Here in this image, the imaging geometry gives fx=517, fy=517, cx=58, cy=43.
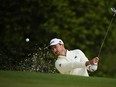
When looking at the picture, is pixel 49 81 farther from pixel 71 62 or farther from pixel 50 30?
pixel 50 30

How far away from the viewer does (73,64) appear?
559cm

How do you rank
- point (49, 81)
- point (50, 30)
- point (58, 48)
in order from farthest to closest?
point (50, 30)
point (58, 48)
point (49, 81)

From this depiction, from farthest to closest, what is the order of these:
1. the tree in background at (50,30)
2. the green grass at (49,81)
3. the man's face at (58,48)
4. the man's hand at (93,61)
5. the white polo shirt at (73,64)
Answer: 1. the tree in background at (50,30)
2. the man's face at (58,48)
3. the white polo shirt at (73,64)
4. the man's hand at (93,61)
5. the green grass at (49,81)

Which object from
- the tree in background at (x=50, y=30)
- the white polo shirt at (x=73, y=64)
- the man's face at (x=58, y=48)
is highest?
the tree in background at (x=50, y=30)

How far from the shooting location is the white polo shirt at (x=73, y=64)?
5.57 meters

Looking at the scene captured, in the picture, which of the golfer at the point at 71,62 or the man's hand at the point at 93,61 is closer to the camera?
the man's hand at the point at 93,61

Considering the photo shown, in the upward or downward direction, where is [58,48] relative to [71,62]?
upward

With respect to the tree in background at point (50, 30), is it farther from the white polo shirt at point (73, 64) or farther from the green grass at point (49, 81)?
the green grass at point (49, 81)

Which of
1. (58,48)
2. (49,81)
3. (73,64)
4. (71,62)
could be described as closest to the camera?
(49,81)

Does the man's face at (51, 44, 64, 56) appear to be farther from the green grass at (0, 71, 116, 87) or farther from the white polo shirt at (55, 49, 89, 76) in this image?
Answer: the green grass at (0, 71, 116, 87)

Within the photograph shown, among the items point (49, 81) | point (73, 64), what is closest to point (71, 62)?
point (73, 64)

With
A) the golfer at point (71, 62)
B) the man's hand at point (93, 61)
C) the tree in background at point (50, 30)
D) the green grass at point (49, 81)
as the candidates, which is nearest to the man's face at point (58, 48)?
the golfer at point (71, 62)

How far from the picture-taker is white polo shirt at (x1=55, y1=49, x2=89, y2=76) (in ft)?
18.3

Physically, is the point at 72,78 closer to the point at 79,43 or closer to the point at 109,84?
the point at 109,84
